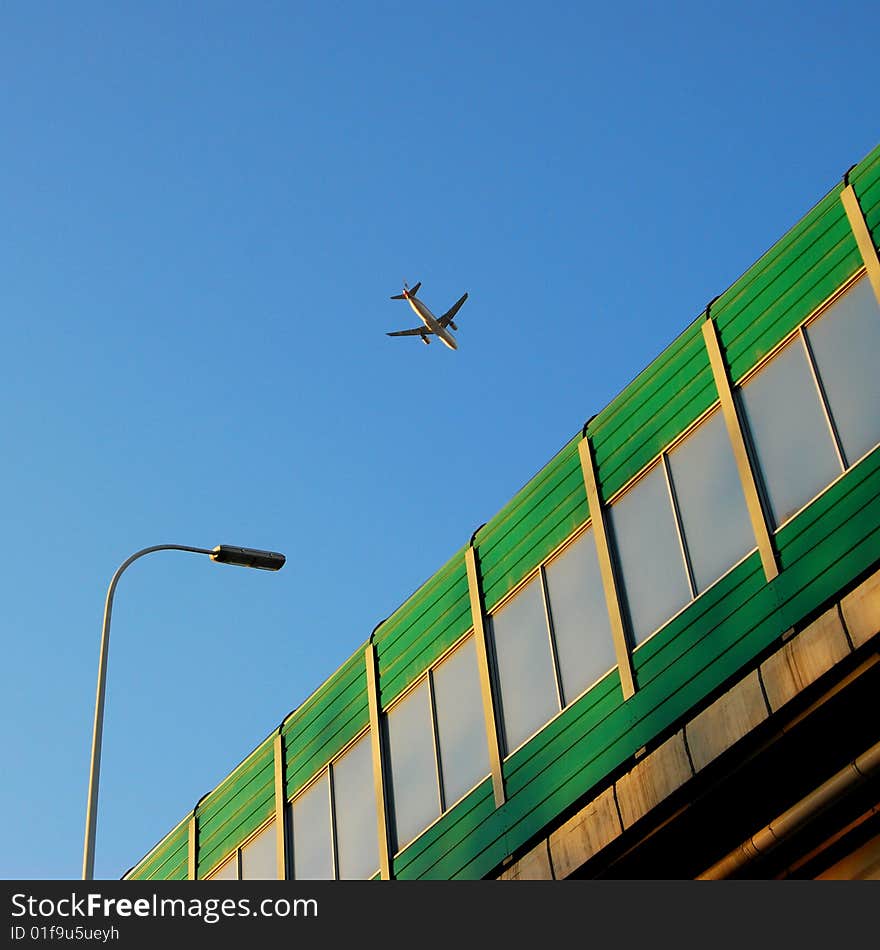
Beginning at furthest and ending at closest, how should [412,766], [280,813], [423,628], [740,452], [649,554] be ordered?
1. [280,813]
2. [423,628]
3. [412,766]
4. [649,554]
5. [740,452]

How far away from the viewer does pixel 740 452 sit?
2211 cm

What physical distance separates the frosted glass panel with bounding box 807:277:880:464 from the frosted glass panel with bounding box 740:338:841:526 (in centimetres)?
29

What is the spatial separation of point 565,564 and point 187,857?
48.9ft

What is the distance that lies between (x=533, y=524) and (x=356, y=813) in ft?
24.5

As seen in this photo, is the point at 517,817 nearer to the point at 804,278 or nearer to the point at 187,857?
the point at 804,278

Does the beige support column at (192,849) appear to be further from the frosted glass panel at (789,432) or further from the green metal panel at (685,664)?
the frosted glass panel at (789,432)

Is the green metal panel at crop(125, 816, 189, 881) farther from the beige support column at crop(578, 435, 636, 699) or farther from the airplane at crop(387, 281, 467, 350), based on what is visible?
the airplane at crop(387, 281, 467, 350)

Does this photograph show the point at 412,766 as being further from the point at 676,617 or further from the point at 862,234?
the point at 862,234

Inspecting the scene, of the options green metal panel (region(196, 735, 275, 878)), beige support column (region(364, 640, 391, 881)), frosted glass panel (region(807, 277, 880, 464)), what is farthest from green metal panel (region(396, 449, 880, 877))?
green metal panel (region(196, 735, 275, 878))

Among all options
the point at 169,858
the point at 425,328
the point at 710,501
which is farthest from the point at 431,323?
the point at 710,501

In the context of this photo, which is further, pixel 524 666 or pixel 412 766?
pixel 412 766

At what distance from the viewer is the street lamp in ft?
69.7
